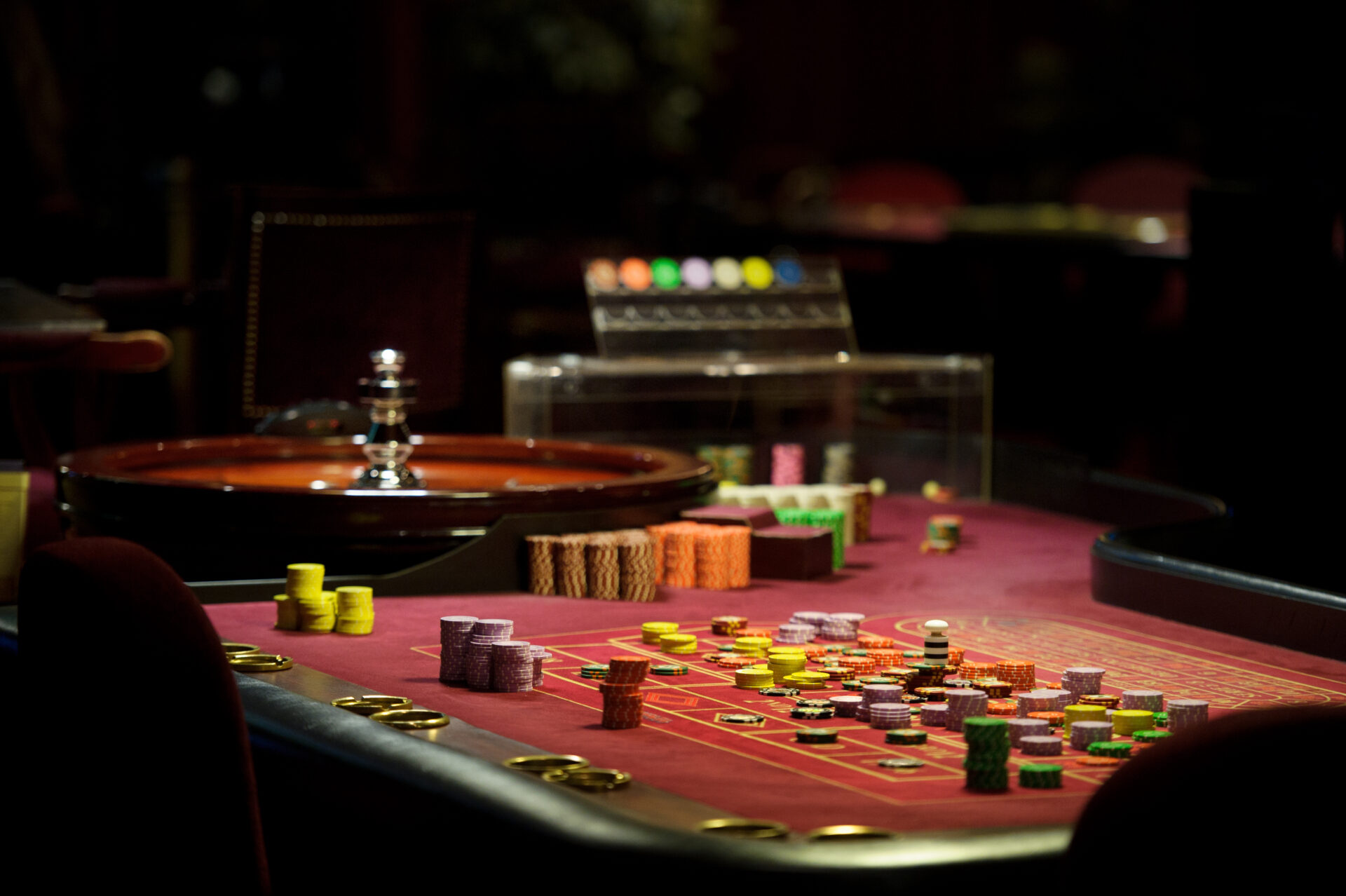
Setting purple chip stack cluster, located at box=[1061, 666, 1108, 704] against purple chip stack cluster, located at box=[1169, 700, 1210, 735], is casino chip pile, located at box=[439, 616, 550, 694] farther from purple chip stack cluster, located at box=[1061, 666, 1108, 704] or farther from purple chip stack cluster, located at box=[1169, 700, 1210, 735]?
purple chip stack cluster, located at box=[1169, 700, 1210, 735]

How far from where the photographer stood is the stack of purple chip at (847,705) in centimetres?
221

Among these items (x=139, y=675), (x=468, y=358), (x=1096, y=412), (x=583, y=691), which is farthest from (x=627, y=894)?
(x=1096, y=412)

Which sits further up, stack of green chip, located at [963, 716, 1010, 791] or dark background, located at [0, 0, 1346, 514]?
dark background, located at [0, 0, 1346, 514]

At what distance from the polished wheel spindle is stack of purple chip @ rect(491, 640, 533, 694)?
3.03ft

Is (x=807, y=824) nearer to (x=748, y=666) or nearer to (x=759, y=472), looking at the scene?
(x=748, y=666)

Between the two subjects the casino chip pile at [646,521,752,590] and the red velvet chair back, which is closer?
the red velvet chair back

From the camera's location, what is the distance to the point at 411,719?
2.09m

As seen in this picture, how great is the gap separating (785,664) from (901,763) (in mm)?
483

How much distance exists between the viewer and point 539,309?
8.79 m

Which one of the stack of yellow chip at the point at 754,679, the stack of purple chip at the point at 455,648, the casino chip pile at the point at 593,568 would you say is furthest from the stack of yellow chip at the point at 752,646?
the casino chip pile at the point at 593,568

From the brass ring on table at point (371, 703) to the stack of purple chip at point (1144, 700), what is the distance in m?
0.87

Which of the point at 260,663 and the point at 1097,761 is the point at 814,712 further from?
the point at 260,663

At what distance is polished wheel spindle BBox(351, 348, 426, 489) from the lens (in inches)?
128

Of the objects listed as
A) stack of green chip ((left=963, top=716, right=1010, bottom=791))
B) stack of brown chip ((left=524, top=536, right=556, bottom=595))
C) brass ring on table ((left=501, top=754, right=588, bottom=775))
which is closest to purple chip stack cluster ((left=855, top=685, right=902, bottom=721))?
stack of green chip ((left=963, top=716, right=1010, bottom=791))
